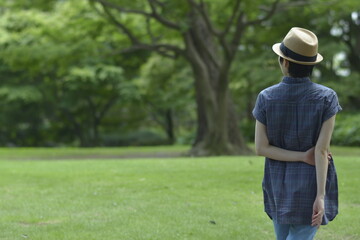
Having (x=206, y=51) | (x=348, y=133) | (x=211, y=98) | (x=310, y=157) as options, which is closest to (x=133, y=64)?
(x=348, y=133)

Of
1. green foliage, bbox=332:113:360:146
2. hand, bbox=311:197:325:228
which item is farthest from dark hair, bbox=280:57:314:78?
green foliage, bbox=332:113:360:146

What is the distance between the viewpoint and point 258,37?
2545 cm

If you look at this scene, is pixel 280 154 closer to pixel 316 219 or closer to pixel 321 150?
pixel 321 150

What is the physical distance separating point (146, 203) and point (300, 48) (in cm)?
512

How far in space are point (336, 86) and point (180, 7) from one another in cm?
1019

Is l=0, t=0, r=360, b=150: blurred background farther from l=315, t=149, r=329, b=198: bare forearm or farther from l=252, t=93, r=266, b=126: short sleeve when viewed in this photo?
l=315, t=149, r=329, b=198: bare forearm

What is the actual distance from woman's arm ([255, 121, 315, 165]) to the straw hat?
43 centimetres

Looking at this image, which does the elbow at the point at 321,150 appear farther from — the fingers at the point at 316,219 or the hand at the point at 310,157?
the fingers at the point at 316,219

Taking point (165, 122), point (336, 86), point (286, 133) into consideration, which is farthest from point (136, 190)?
point (165, 122)

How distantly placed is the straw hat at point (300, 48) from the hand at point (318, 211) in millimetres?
776

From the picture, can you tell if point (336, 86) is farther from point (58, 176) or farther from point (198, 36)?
point (58, 176)

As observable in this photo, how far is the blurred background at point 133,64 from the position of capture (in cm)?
1806

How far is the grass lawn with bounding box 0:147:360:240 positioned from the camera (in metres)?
6.36

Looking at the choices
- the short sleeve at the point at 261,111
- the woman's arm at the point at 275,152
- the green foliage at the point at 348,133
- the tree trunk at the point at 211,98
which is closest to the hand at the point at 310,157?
the woman's arm at the point at 275,152
